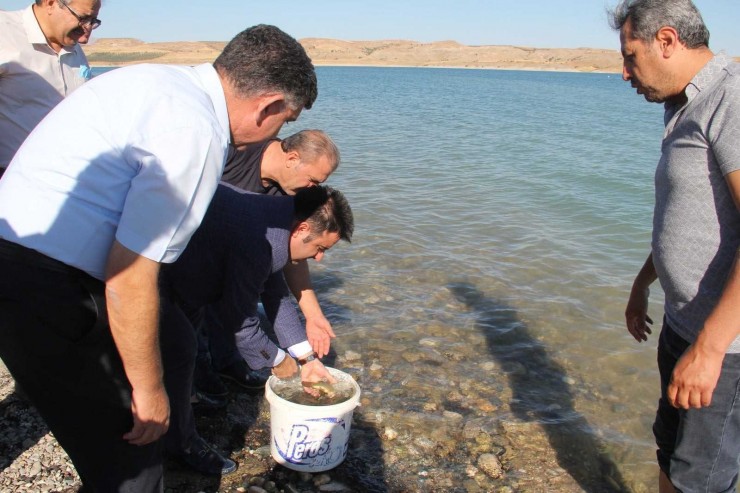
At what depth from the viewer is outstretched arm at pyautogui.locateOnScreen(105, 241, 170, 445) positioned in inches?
74.3

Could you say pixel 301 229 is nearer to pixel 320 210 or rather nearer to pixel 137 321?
pixel 320 210

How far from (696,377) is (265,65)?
76.0 inches

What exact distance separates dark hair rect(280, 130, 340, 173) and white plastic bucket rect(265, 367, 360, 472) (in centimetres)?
157

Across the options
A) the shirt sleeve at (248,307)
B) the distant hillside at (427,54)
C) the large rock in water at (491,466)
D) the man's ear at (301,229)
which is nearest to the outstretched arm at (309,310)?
the shirt sleeve at (248,307)

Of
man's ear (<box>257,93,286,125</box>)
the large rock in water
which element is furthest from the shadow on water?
man's ear (<box>257,93,286,125</box>)

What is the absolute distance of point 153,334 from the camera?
200 centimetres

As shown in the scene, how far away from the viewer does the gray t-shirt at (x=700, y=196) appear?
2348 millimetres

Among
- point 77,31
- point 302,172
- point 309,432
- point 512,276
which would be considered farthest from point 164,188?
point 512,276

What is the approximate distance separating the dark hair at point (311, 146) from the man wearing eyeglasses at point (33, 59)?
56.6 inches

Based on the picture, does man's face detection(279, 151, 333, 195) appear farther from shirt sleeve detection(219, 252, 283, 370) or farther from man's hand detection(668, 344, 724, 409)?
man's hand detection(668, 344, 724, 409)

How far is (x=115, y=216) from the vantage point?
1972 mm

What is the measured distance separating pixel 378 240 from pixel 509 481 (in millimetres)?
5064

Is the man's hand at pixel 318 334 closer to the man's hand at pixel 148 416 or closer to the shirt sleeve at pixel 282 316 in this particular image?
the shirt sleeve at pixel 282 316

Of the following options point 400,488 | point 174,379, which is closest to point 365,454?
point 400,488
